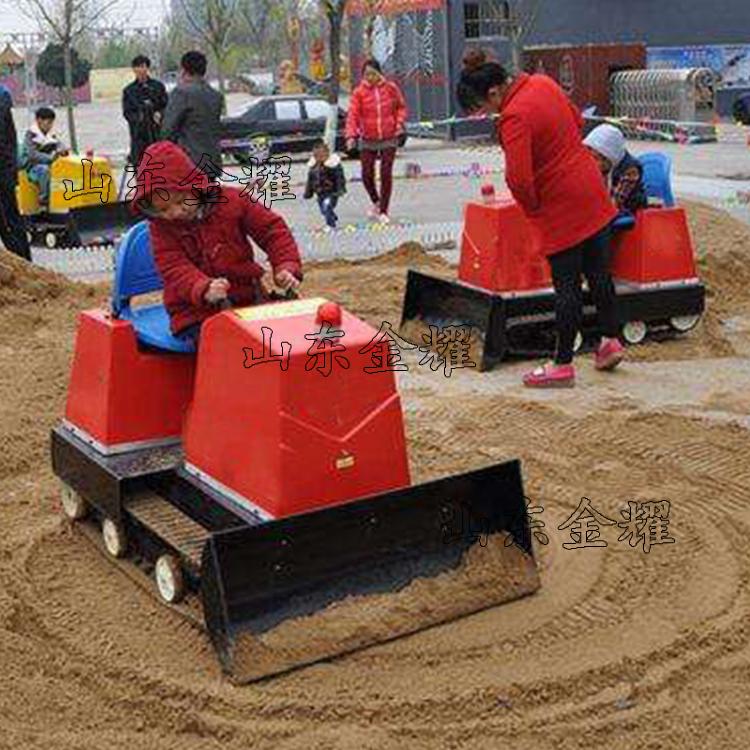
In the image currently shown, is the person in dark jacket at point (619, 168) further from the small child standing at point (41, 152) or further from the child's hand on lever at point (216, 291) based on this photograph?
the small child standing at point (41, 152)

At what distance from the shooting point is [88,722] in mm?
3469

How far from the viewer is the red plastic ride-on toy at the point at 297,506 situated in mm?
3768

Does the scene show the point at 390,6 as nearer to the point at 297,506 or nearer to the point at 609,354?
the point at 609,354

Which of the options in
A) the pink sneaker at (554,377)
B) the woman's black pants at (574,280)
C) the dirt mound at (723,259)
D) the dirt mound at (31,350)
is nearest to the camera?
the dirt mound at (31,350)

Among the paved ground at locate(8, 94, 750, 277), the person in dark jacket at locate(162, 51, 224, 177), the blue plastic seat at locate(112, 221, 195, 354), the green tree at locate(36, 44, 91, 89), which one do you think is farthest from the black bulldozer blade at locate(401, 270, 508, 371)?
the green tree at locate(36, 44, 91, 89)

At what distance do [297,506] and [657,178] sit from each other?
4918 mm

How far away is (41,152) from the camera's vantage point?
13344mm

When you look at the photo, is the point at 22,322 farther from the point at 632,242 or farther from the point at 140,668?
the point at 140,668

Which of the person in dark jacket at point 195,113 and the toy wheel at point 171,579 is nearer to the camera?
the toy wheel at point 171,579

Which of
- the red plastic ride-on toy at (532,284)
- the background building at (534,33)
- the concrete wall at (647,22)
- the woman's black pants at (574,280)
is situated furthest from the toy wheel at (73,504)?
the concrete wall at (647,22)

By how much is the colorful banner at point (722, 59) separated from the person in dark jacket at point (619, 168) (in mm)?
25133

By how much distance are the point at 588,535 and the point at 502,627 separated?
858 millimetres

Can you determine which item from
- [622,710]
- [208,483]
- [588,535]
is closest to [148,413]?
[208,483]

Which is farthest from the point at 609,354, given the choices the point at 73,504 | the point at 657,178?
the point at 73,504
